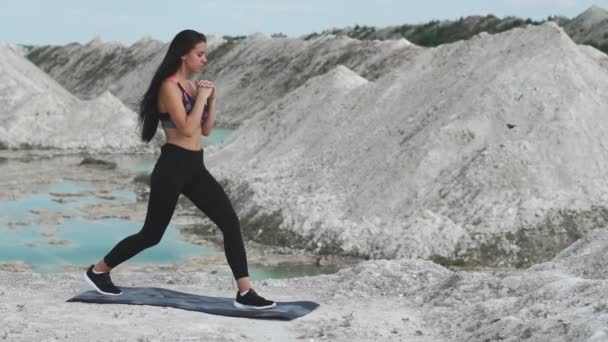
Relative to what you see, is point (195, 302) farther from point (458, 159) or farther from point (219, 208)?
point (458, 159)

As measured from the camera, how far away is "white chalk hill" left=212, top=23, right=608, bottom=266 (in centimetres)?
1475

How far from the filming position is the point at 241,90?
62.1 metres

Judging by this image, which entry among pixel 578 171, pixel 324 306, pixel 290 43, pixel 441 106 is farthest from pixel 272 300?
pixel 290 43

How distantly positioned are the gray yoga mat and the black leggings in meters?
0.27

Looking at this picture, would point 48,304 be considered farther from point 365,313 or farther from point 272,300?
point 365,313

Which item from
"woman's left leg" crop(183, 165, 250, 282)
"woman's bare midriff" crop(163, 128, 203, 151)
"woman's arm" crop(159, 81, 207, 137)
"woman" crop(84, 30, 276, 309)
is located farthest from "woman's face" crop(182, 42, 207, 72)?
"woman's left leg" crop(183, 165, 250, 282)

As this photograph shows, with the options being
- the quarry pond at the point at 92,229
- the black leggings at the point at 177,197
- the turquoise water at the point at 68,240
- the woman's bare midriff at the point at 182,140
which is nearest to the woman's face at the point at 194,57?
the woman's bare midriff at the point at 182,140

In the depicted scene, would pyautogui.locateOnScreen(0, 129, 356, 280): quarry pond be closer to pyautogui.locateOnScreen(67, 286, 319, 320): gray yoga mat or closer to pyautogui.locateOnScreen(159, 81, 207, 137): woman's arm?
pyautogui.locateOnScreen(67, 286, 319, 320): gray yoga mat

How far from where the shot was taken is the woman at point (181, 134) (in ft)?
19.2

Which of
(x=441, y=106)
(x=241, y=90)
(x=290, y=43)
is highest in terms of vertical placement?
(x=290, y=43)

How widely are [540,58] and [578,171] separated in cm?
355

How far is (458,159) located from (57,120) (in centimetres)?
2493

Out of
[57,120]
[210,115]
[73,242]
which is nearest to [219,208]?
[210,115]

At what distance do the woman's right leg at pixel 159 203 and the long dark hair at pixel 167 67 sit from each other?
11.0 inches
